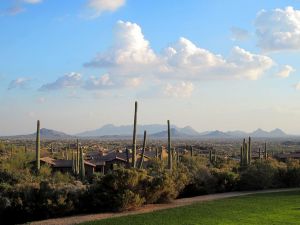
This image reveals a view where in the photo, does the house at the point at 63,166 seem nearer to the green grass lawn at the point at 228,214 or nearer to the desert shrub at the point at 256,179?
the desert shrub at the point at 256,179

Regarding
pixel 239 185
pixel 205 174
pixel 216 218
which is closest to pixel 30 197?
pixel 216 218

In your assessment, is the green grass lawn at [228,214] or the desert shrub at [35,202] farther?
the desert shrub at [35,202]

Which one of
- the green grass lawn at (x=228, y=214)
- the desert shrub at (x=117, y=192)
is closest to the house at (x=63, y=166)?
the desert shrub at (x=117, y=192)

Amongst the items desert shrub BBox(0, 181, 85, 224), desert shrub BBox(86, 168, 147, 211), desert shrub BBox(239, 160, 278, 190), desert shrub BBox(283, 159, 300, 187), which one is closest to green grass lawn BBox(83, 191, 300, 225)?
desert shrub BBox(86, 168, 147, 211)

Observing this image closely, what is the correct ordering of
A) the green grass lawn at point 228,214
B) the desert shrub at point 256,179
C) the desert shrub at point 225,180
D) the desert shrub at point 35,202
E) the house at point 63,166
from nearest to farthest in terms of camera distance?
the green grass lawn at point 228,214 < the desert shrub at point 35,202 < the desert shrub at point 225,180 < the desert shrub at point 256,179 < the house at point 63,166

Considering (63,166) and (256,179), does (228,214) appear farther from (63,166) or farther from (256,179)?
(63,166)

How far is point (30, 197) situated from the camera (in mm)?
26266

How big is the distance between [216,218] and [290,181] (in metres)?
19.4

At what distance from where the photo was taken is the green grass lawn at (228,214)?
2253cm

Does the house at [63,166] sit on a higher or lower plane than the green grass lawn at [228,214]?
higher

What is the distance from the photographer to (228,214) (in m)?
24.7

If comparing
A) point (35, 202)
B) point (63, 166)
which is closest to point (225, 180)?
point (35, 202)

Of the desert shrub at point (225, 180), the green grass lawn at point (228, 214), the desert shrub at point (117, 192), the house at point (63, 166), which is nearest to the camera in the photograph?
the green grass lawn at point (228, 214)

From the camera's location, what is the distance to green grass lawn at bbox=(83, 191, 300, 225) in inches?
887
